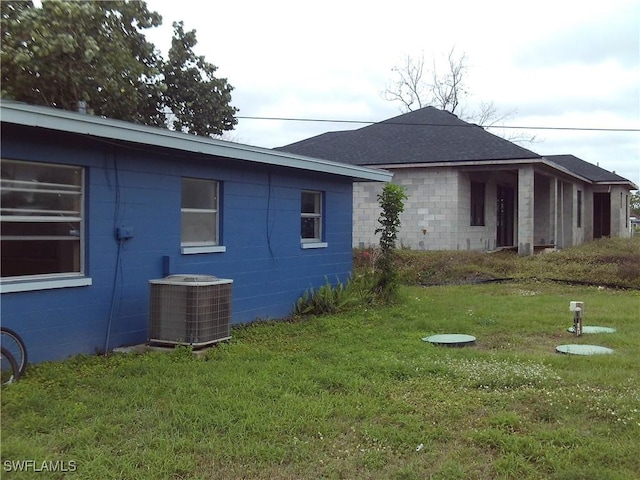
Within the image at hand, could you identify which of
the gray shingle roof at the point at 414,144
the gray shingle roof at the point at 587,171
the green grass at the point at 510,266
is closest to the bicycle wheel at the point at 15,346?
the green grass at the point at 510,266

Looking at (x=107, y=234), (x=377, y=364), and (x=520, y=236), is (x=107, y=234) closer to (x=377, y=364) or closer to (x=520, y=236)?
(x=377, y=364)

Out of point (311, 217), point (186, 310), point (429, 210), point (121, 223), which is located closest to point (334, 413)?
point (186, 310)

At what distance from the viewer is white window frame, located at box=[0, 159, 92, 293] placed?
6316mm

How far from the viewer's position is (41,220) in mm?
6648

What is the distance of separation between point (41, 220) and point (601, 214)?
33644 mm

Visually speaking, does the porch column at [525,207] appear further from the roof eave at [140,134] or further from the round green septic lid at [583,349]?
the round green septic lid at [583,349]

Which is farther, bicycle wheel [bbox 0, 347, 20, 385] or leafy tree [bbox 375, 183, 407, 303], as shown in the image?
leafy tree [bbox 375, 183, 407, 303]

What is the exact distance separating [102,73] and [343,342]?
916 cm

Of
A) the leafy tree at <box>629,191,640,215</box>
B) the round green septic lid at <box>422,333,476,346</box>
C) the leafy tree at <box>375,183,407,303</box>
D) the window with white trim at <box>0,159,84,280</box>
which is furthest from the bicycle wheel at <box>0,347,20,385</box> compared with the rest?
the leafy tree at <box>629,191,640,215</box>

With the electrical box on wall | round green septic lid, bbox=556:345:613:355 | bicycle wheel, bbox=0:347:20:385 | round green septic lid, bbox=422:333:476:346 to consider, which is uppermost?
the electrical box on wall

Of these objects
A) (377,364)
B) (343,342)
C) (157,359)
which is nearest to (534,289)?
(343,342)

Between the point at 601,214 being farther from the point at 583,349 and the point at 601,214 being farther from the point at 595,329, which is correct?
the point at 583,349

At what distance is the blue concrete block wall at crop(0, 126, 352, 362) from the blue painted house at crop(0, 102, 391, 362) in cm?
1

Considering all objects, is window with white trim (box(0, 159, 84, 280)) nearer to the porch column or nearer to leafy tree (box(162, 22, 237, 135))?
leafy tree (box(162, 22, 237, 135))
